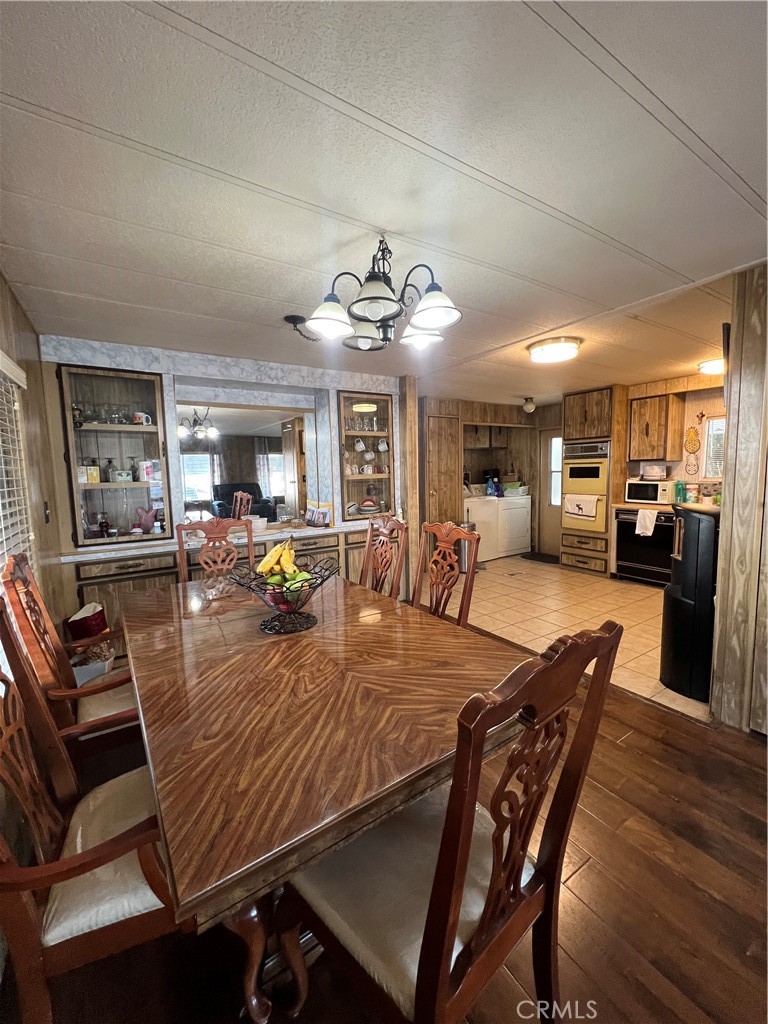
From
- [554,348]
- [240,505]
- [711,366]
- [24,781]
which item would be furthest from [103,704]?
[711,366]

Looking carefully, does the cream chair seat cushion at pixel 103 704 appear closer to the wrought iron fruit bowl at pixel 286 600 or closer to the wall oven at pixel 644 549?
the wrought iron fruit bowl at pixel 286 600

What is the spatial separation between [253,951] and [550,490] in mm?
6626

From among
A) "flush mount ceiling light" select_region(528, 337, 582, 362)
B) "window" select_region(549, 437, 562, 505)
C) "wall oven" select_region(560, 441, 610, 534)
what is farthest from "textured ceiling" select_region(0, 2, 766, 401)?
"window" select_region(549, 437, 562, 505)

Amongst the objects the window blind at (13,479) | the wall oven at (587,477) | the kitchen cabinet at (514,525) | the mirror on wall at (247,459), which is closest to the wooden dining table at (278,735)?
the window blind at (13,479)

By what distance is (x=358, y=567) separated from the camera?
4273mm

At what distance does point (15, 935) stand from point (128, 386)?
3395 millimetres

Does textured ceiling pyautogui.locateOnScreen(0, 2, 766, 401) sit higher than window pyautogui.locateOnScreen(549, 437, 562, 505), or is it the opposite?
textured ceiling pyautogui.locateOnScreen(0, 2, 766, 401)

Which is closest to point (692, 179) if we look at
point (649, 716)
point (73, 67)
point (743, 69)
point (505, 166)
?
point (743, 69)

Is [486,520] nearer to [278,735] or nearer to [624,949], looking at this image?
[624,949]

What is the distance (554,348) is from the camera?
3191mm

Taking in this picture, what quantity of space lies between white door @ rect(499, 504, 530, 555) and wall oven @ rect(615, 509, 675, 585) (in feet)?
5.31

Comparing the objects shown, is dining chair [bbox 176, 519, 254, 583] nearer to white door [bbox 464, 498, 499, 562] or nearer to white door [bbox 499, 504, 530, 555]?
white door [bbox 464, 498, 499, 562]

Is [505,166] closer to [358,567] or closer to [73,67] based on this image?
[73,67]

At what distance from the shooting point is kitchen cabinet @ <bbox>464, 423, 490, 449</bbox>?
21.6 feet
